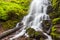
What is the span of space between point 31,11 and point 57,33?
5.14m

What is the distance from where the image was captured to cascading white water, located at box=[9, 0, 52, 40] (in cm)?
1315

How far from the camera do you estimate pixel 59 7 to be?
12.8m

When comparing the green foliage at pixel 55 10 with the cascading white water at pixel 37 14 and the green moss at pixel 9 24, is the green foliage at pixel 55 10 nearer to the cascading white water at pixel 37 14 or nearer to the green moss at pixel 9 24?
the cascading white water at pixel 37 14

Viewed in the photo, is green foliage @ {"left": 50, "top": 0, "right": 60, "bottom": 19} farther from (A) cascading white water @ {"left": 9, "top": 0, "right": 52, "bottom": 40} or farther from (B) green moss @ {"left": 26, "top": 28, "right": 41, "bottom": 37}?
(B) green moss @ {"left": 26, "top": 28, "right": 41, "bottom": 37}

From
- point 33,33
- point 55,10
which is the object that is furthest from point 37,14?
point 33,33

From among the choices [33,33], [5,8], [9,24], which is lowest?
[33,33]

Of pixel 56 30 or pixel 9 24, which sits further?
pixel 9 24

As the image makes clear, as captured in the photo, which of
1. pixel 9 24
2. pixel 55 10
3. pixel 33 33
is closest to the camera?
pixel 33 33

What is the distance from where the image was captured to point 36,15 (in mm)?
14227

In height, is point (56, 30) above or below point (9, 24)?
below

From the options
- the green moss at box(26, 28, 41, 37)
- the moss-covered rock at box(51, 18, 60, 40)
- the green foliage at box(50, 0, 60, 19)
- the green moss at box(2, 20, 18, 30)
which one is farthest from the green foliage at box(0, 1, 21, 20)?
the moss-covered rock at box(51, 18, 60, 40)

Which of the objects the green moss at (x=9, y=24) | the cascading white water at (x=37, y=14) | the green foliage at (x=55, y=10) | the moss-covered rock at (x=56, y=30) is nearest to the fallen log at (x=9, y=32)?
the green moss at (x=9, y=24)

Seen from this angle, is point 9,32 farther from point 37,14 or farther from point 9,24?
point 37,14

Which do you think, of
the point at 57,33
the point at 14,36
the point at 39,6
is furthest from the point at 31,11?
the point at 57,33
